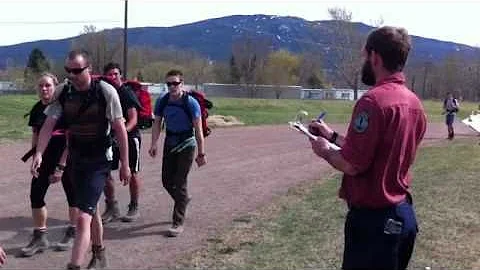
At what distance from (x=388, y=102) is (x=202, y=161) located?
17.1 ft

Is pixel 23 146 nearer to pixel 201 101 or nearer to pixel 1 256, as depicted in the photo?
pixel 201 101

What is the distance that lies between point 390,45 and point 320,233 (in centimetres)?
477

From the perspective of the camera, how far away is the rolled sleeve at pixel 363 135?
382cm

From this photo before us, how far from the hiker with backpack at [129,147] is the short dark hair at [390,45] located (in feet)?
15.8

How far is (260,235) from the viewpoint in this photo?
27.2ft

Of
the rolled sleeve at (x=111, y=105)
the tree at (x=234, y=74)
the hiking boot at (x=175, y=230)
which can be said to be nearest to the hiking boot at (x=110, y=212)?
the hiking boot at (x=175, y=230)

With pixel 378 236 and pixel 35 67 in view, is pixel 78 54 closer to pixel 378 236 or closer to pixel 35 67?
pixel 378 236

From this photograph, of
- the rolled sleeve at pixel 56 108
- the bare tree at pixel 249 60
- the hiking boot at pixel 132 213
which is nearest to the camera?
the rolled sleeve at pixel 56 108

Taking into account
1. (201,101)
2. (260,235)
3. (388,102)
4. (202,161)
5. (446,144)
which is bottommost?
(446,144)

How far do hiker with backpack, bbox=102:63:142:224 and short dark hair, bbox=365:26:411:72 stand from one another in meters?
4.82

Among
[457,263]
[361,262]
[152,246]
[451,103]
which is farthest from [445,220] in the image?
[451,103]

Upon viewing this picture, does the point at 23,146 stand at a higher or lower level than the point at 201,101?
lower

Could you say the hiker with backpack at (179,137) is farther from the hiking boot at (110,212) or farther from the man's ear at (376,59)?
the man's ear at (376,59)

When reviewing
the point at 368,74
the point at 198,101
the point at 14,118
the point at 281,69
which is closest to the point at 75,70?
the point at 198,101
